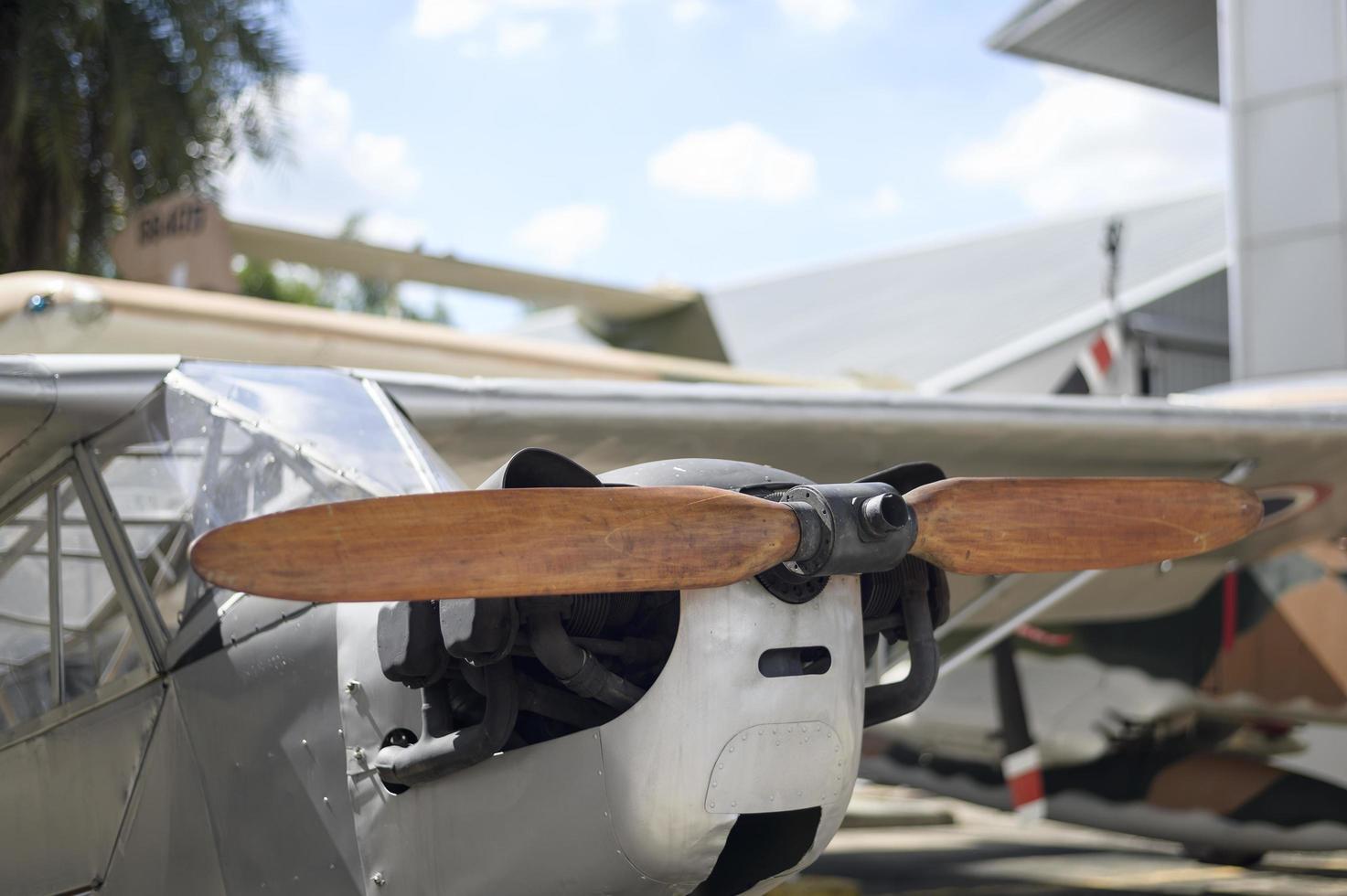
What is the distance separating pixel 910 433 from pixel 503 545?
4031mm

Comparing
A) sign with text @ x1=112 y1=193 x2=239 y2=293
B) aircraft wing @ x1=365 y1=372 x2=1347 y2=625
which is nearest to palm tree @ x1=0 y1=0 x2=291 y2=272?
sign with text @ x1=112 y1=193 x2=239 y2=293

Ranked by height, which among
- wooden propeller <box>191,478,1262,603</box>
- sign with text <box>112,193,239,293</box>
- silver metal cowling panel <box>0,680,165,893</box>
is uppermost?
sign with text <box>112,193,239,293</box>

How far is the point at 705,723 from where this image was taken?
2324mm

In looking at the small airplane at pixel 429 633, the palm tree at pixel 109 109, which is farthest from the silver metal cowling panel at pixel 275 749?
the palm tree at pixel 109 109

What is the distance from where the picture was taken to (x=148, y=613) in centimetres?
335

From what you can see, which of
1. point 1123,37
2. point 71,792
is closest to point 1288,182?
point 1123,37

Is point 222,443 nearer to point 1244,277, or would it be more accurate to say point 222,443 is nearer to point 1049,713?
point 1049,713

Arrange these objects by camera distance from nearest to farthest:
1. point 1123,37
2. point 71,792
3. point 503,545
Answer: point 503,545 → point 71,792 → point 1123,37

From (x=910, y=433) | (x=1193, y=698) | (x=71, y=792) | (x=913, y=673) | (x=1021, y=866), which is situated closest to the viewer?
(x=913, y=673)

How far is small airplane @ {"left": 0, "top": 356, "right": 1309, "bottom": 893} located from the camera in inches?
91.1

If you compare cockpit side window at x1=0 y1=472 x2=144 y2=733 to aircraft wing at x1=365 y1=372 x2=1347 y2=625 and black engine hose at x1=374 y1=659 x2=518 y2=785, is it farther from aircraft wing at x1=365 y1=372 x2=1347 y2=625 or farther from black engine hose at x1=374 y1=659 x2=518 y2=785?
black engine hose at x1=374 y1=659 x2=518 y2=785

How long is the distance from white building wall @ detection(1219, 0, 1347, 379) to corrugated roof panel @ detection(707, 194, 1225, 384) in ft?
31.9

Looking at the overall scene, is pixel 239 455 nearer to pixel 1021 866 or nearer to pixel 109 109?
pixel 1021 866

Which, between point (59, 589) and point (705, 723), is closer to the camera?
point (705, 723)
